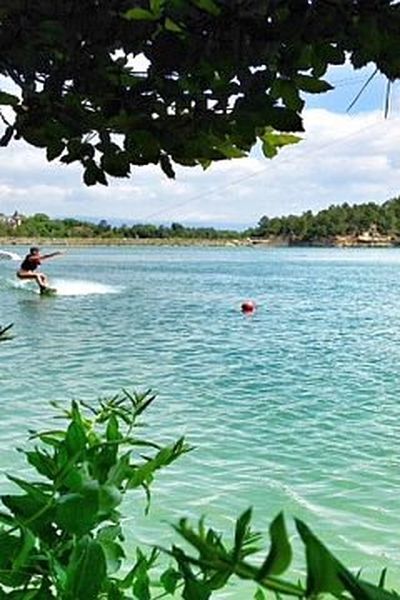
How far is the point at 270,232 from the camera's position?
15838 centimetres

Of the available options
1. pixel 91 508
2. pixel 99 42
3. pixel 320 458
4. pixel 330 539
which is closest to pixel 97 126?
pixel 99 42

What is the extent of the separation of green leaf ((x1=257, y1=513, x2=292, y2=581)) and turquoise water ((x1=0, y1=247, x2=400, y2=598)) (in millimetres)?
3298

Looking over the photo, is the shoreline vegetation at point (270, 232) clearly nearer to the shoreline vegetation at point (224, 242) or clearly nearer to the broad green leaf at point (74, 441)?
the shoreline vegetation at point (224, 242)

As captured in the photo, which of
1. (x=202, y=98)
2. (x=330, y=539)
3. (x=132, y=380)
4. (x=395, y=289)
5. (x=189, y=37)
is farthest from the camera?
(x=395, y=289)

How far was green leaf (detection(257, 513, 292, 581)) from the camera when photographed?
0.43 m

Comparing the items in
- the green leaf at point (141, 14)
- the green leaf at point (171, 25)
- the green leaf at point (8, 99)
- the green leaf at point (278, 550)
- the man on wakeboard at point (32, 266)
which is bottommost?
the man on wakeboard at point (32, 266)

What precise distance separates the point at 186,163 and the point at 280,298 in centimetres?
3675

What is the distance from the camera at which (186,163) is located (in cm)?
122

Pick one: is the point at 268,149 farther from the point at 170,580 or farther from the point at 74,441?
the point at 170,580

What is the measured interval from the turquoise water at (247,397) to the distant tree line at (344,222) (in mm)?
107012

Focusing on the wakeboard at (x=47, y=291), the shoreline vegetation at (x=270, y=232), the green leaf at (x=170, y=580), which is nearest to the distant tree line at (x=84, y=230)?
the shoreline vegetation at (x=270, y=232)

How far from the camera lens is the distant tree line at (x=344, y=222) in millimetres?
133875

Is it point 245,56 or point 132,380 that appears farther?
point 132,380

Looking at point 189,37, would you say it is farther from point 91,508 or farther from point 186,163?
point 91,508
